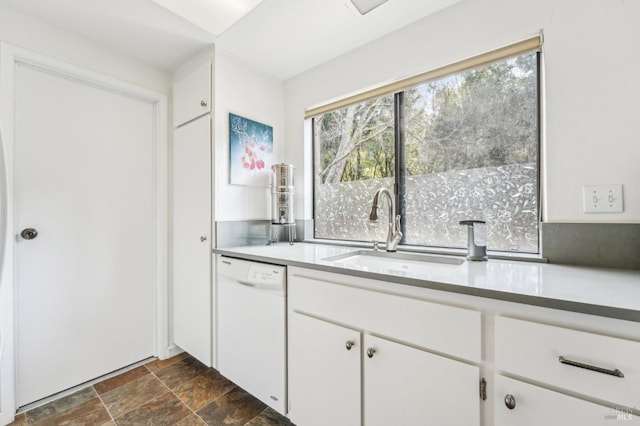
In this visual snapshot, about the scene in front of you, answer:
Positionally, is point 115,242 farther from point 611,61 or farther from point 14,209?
point 611,61

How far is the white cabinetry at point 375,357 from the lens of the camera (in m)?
0.84

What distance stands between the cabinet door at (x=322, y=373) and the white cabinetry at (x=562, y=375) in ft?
1.63

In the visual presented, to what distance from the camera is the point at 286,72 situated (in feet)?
6.88

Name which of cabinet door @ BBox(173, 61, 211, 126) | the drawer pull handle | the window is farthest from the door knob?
the drawer pull handle

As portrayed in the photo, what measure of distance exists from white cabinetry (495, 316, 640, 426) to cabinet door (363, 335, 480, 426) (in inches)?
3.5

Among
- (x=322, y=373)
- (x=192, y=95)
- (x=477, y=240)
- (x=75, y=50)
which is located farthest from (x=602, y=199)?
(x=75, y=50)

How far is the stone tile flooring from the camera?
4.62 ft

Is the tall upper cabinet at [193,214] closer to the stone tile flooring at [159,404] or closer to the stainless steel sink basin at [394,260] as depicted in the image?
the stone tile flooring at [159,404]

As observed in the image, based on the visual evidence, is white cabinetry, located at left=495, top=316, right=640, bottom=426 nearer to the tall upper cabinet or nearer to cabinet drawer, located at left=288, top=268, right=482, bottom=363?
cabinet drawer, located at left=288, top=268, right=482, bottom=363

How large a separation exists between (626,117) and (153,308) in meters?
2.87

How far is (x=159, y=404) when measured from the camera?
60.2 inches

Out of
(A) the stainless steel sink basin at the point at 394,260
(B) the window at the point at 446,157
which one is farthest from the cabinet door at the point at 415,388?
(B) the window at the point at 446,157

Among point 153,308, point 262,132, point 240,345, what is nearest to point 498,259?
point 240,345

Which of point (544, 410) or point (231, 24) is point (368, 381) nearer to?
point (544, 410)
